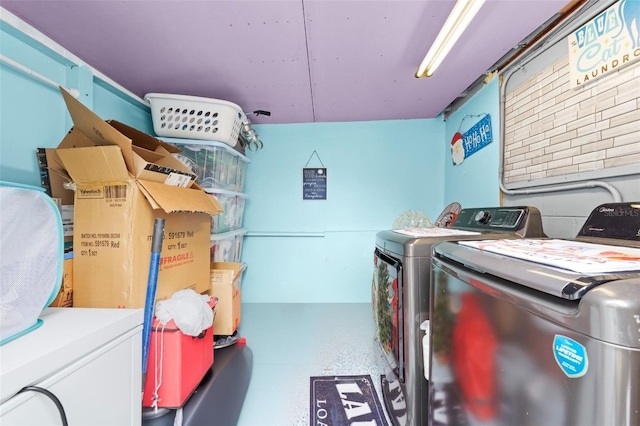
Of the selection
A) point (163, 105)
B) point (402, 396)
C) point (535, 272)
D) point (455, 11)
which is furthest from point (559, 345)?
point (163, 105)

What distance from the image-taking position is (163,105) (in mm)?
1931

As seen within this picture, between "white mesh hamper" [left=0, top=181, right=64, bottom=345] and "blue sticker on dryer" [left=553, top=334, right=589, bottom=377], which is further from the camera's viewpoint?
"white mesh hamper" [left=0, top=181, right=64, bottom=345]

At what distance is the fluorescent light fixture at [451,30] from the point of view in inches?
41.6

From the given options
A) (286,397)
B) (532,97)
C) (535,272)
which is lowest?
(286,397)

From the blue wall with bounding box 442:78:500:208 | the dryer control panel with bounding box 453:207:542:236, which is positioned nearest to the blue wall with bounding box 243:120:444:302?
the blue wall with bounding box 442:78:500:208

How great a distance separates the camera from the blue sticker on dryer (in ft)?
1.40

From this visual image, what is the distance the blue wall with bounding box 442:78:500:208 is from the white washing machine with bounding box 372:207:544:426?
2.35ft

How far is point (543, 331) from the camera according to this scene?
1.65ft

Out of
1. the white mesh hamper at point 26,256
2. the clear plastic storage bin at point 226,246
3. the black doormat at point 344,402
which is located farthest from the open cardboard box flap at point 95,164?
the black doormat at point 344,402

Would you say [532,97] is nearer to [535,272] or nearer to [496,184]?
[496,184]

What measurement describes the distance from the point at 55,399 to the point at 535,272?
1.07 metres

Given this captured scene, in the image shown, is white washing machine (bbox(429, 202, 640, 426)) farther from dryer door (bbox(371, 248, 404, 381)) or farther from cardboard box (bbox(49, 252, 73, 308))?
cardboard box (bbox(49, 252, 73, 308))

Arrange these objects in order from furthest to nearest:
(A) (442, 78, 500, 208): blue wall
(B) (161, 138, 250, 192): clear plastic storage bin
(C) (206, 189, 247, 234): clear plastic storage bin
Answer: (C) (206, 189, 247, 234): clear plastic storage bin → (B) (161, 138, 250, 192): clear plastic storage bin → (A) (442, 78, 500, 208): blue wall

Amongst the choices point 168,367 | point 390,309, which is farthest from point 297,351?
point 168,367
